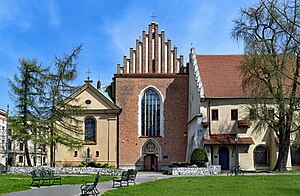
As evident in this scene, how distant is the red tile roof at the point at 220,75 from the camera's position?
43.1m

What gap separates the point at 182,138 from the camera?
164 feet

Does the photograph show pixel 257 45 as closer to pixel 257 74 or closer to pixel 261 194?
pixel 257 74

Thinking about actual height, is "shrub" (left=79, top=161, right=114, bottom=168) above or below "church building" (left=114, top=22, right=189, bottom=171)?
below

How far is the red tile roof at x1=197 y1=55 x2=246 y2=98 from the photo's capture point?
4306 centimetres

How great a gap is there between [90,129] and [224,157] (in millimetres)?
Answer: 16125

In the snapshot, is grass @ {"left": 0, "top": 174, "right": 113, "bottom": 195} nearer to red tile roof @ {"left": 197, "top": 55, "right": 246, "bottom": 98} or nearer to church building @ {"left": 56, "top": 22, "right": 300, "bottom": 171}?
red tile roof @ {"left": 197, "top": 55, "right": 246, "bottom": 98}

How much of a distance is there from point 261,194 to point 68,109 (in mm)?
29112

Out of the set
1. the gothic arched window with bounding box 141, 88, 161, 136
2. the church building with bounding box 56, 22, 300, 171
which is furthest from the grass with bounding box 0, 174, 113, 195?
the gothic arched window with bounding box 141, 88, 161, 136

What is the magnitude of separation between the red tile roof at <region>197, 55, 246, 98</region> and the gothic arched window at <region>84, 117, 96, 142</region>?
13.3 meters

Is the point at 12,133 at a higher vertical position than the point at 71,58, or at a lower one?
lower

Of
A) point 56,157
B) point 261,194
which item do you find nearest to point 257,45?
point 261,194

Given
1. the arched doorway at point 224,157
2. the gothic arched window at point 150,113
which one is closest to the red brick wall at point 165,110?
the gothic arched window at point 150,113

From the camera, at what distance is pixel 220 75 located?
4569 centimetres

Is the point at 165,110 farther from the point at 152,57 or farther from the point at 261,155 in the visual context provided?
the point at 261,155
